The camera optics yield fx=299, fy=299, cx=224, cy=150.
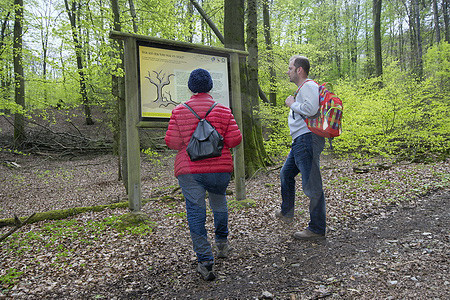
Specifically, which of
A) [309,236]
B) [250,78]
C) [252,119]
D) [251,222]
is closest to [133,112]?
[251,222]

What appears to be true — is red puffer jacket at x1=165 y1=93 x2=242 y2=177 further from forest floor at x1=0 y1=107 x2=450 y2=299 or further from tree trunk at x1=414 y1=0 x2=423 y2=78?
tree trunk at x1=414 y1=0 x2=423 y2=78

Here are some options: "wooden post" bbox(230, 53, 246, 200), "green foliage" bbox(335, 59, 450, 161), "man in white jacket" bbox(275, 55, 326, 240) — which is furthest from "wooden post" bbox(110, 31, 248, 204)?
"green foliage" bbox(335, 59, 450, 161)

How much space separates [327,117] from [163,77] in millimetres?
2448

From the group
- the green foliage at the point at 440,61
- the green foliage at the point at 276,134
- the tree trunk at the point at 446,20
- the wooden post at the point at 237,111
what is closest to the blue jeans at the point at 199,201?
the wooden post at the point at 237,111

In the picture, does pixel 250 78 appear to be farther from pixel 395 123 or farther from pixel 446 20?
pixel 446 20

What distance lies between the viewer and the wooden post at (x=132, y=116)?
4160mm

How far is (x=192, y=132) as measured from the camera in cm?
282

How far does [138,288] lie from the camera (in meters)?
2.65

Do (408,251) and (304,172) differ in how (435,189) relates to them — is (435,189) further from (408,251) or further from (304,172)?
(304,172)

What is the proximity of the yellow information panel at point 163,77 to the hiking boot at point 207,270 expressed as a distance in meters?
2.34

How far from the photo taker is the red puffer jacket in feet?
9.07

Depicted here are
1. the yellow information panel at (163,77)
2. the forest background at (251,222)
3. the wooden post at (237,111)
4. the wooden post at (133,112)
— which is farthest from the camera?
the wooden post at (237,111)

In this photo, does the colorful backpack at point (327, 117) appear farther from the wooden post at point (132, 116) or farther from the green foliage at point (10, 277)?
the green foliage at point (10, 277)

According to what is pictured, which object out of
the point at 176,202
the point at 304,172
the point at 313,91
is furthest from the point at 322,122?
the point at 176,202
